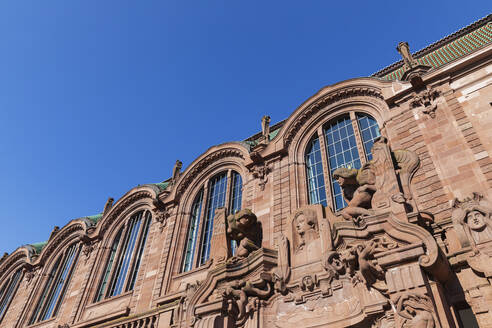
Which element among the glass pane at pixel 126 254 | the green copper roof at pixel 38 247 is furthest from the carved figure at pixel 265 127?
the green copper roof at pixel 38 247

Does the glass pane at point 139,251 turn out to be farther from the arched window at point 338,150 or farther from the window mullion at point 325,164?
the window mullion at point 325,164

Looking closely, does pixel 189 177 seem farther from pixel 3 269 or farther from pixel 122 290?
pixel 3 269

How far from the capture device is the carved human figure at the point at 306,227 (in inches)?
384

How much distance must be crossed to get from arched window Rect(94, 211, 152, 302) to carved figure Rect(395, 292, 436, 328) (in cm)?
1437

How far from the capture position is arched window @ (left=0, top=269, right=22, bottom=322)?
2505 centimetres

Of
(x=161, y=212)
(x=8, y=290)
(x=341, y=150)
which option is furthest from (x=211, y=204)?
(x=8, y=290)

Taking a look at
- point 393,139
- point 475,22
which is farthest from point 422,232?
point 475,22

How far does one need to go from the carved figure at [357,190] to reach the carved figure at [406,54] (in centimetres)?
656

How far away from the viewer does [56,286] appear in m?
22.9

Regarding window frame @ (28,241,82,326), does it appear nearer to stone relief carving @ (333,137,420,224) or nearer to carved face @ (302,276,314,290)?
carved face @ (302,276,314,290)

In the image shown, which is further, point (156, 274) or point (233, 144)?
point (233, 144)

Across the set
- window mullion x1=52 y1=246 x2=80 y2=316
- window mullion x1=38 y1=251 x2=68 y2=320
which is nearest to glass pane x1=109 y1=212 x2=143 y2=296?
window mullion x1=52 y1=246 x2=80 y2=316

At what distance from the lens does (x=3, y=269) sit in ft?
91.8

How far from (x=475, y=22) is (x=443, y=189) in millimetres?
14524
